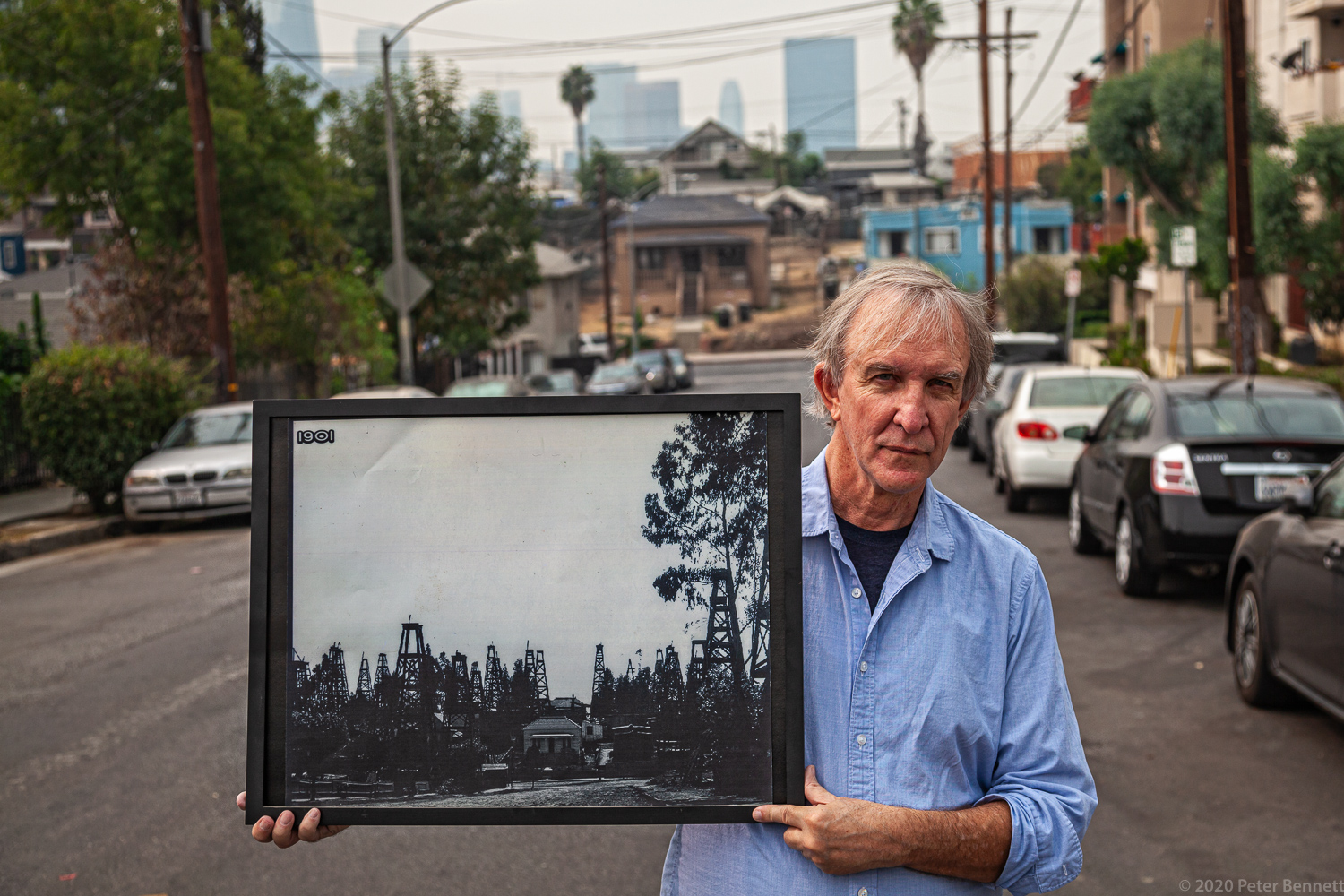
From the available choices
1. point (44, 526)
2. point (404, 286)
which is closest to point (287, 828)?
point (44, 526)

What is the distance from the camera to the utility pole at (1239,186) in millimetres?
16922

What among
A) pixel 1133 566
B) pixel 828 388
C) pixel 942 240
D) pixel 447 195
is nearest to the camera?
pixel 828 388

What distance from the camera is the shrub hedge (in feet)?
56.4

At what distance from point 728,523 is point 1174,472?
27.7ft

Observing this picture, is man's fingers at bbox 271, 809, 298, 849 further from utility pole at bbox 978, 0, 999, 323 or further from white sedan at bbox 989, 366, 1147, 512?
utility pole at bbox 978, 0, 999, 323

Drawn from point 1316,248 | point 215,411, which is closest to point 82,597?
point 215,411

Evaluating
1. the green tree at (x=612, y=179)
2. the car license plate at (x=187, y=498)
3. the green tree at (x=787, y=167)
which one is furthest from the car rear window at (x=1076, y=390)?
the green tree at (x=612, y=179)

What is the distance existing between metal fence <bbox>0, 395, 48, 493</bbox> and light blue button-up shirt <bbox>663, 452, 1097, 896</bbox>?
1967cm

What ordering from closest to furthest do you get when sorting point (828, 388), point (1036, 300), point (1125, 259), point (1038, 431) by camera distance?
point (828, 388) < point (1038, 431) < point (1125, 259) < point (1036, 300)

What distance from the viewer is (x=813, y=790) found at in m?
2.14

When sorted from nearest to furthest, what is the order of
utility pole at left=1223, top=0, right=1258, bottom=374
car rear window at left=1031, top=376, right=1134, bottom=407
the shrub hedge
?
car rear window at left=1031, top=376, right=1134, bottom=407 < utility pole at left=1223, top=0, right=1258, bottom=374 < the shrub hedge

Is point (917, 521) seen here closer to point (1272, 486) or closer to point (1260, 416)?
point (1272, 486)

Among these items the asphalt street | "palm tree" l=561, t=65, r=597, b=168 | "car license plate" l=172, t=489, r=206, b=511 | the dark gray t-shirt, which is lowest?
the asphalt street

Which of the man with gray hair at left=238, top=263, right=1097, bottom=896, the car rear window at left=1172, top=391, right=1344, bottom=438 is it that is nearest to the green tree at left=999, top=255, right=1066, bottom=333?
the car rear window at left=1172, top=391, right=1344, bottom=438
